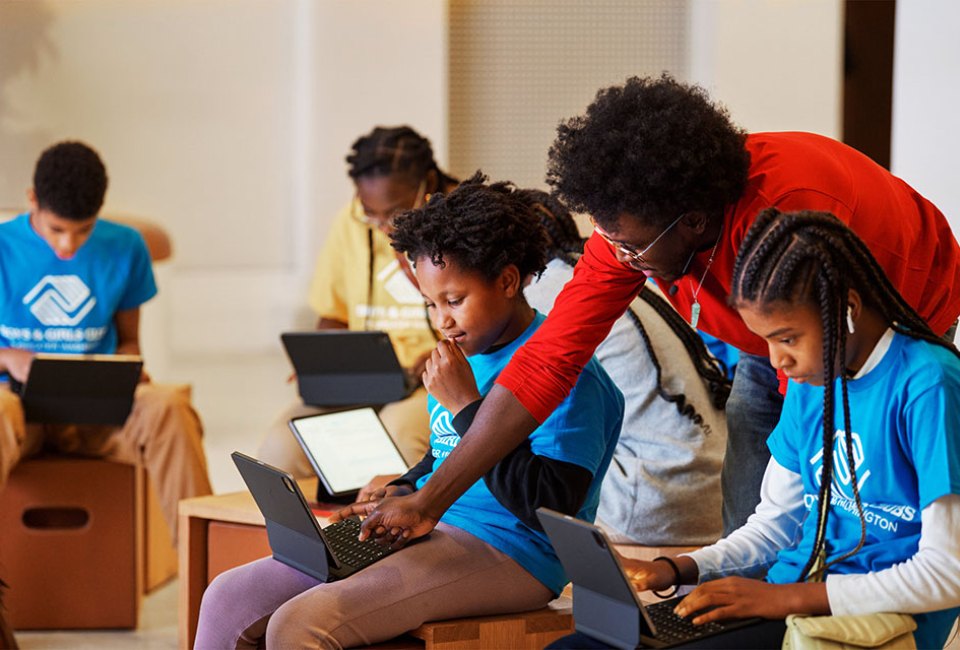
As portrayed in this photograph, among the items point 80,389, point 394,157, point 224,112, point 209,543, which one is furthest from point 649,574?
point 224,112

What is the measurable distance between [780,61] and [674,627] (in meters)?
4.76

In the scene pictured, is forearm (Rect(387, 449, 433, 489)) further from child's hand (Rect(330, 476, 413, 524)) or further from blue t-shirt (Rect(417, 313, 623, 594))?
blue t-shirt (Rect(417, 313, 623, 594))

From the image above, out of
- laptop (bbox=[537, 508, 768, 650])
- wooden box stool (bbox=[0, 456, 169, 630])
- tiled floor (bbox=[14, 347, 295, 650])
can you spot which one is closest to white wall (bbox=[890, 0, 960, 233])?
laptop (bbox=[537, 508, 768, 650])

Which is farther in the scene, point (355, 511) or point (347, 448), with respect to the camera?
point (347, 448)

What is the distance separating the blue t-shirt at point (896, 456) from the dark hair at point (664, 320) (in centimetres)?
85

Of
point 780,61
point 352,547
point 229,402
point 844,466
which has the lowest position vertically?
point 229,402

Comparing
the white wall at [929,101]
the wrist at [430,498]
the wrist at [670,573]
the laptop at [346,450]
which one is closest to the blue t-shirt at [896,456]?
the wrist at [670,573]

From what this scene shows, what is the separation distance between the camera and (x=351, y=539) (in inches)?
76.1

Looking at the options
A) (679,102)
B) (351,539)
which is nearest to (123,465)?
(351,539)

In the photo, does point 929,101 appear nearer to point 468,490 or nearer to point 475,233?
Answer: point 475,233

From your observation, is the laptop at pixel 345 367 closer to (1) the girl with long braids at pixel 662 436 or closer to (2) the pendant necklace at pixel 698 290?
(1) the girl with long braids at pixel 662 436

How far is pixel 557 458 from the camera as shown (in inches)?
72.4

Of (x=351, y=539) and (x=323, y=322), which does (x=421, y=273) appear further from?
(x=323, y=322)

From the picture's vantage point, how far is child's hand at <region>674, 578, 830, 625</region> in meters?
1.45
